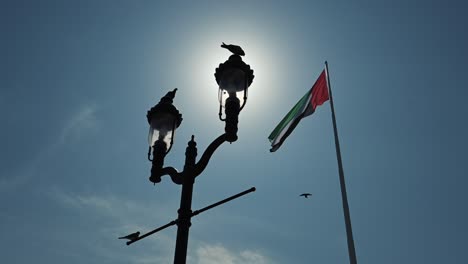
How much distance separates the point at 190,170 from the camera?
5309 millimetres

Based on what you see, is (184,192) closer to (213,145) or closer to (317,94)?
(213,145)

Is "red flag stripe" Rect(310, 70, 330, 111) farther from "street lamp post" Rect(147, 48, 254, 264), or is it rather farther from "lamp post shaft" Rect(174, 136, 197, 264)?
"lamp post shaft" Rect(174, 136, 197, 264)

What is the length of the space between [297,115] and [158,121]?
30.9 feet

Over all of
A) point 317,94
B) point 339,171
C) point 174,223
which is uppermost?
point 317,94

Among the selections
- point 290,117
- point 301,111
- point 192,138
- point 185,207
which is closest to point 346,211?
point 301,111

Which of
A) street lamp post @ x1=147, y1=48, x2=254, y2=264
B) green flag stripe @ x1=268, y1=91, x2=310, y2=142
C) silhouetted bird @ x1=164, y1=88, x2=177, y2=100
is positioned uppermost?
green flag stripe @ x1=268, y1=91, x2=310, y2=142

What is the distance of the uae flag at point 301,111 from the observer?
14.2 meters

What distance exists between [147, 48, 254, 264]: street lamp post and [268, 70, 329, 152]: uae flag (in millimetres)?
8277

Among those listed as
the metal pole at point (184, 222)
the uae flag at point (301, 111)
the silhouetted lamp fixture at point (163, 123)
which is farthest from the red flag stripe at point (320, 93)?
the metal pole at point (184, 222)

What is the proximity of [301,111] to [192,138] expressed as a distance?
9.40 meters

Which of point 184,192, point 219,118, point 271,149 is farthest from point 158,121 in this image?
point 271,149

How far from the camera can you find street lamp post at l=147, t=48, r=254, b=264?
5160 mm

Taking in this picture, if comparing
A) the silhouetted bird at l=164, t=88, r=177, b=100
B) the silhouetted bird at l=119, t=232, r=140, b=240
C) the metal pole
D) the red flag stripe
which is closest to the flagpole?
the red flag stripe

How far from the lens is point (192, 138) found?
5.93m
